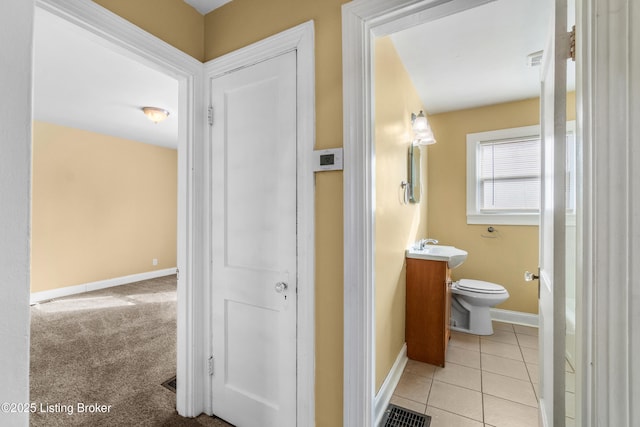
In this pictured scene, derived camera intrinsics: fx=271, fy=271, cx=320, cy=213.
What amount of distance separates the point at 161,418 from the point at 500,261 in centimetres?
348

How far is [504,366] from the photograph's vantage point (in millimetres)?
2229

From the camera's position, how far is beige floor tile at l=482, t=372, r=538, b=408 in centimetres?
184

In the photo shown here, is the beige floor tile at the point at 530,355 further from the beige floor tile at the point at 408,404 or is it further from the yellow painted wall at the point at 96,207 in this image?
the yellow painted wall at the point at 96,207

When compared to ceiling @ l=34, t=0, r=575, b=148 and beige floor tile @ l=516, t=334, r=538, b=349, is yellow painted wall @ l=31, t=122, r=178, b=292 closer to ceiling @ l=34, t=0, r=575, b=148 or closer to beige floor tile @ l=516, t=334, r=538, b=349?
ceiling @ l=34, t=0, r=575, b=148

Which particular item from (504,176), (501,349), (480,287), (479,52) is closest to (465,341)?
(501,349)

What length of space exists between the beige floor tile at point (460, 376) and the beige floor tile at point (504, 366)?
5.4 inches

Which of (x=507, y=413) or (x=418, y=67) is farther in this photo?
(x=418, y=67)

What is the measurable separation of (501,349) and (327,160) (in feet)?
8.33

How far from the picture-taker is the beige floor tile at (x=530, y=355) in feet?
7.59

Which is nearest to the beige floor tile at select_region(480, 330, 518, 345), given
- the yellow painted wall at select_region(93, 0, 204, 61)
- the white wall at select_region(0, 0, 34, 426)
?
the white wall at select_region(0, 0, 34, 426)

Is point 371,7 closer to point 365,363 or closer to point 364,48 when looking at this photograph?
point 364,48

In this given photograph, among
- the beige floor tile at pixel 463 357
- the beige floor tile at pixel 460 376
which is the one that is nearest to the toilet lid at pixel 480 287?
the beige floor tile at pixel 463 357

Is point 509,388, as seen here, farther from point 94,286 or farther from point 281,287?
point 94,286

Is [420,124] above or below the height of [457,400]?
above
